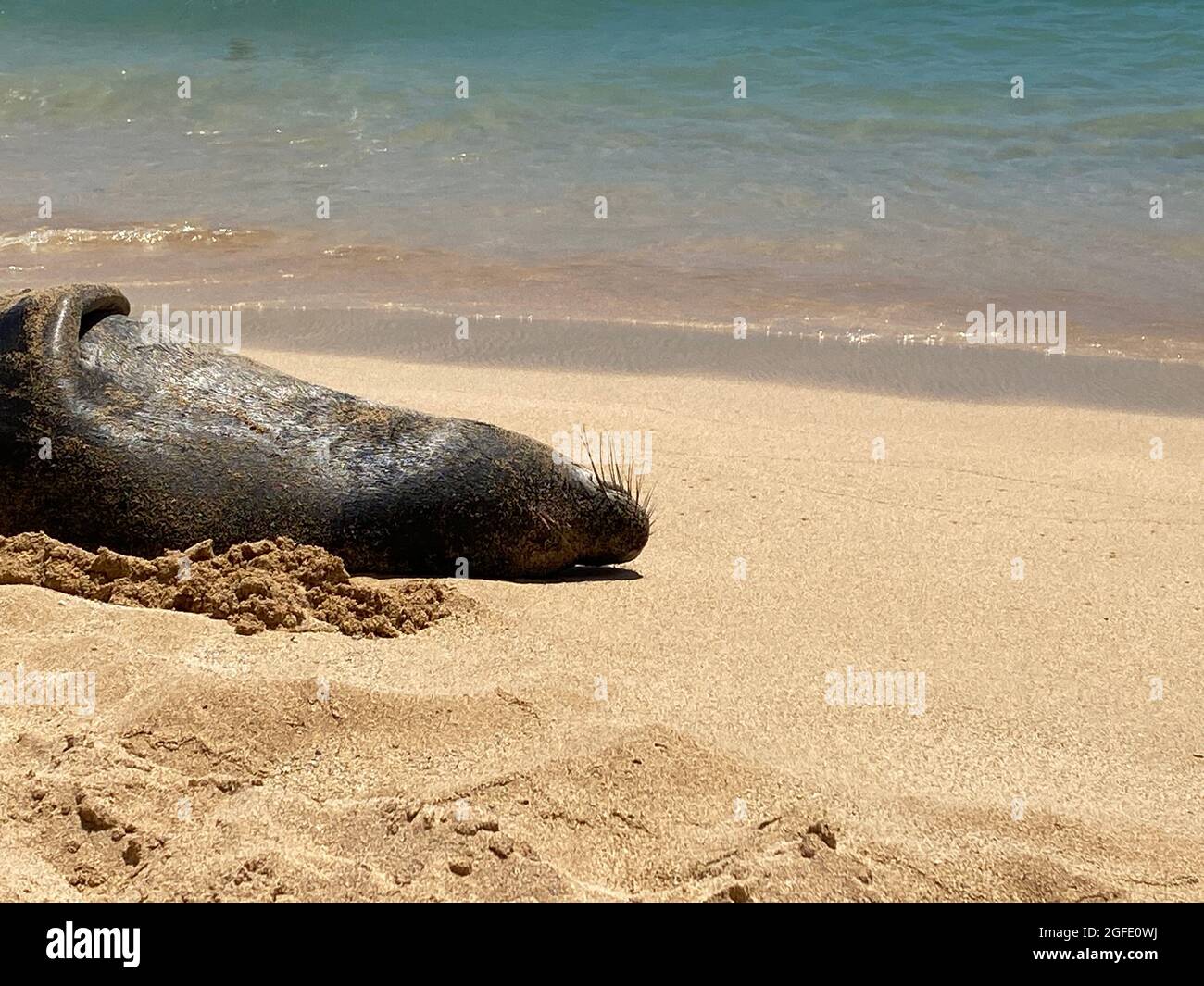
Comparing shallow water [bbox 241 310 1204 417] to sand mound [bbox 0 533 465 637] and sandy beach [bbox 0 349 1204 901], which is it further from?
sand mound [bbox 0 533 465 637]

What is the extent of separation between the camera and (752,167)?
11828mm

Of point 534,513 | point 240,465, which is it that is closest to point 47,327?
point 240,465

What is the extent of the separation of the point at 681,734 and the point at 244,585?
4.54 feet

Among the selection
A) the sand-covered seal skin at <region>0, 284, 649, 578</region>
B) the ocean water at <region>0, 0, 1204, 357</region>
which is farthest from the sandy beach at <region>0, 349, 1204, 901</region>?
the ocean water at <region>0, 0, 1204, 357</region>

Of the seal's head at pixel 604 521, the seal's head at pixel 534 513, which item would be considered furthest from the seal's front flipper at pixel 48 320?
the seal's head at pixel 604 521

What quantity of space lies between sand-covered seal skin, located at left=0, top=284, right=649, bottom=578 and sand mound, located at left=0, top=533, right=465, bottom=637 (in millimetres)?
116

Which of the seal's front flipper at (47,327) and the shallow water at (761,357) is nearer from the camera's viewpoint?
the seal's front flipper at (47,327)

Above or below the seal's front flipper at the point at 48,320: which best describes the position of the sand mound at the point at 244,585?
below

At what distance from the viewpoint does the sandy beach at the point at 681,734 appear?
2699 mm

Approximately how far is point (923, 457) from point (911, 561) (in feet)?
4.70

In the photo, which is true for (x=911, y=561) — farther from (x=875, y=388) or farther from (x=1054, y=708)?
A: (x=875, y=388)

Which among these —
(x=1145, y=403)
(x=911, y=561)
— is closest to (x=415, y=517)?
(x=911, y=561)

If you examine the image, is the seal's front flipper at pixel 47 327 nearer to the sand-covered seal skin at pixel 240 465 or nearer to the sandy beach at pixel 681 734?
the sand-covered seal skin at pixel 240 465

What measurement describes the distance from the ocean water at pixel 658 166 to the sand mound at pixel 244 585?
16.1 ft
